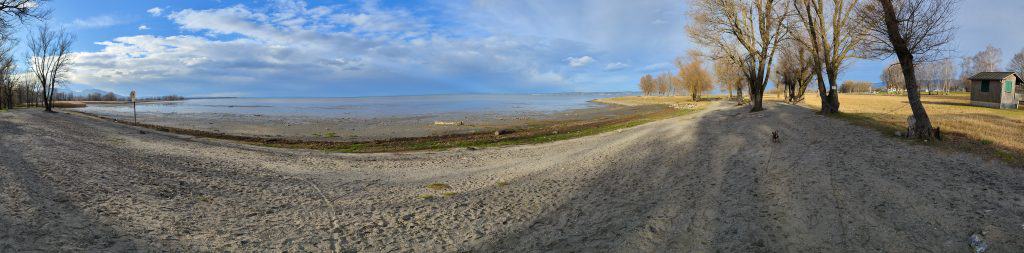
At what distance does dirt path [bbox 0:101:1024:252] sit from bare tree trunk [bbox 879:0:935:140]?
0.77 metres

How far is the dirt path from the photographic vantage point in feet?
19.0

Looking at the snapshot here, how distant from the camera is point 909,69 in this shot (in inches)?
488

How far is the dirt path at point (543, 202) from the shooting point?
5.79 meters

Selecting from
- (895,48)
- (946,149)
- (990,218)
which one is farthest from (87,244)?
(895,48)

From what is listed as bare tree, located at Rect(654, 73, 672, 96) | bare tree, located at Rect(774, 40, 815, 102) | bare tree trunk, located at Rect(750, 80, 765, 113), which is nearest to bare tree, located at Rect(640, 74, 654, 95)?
bare tree, located at Rect(654, 73, 672, 96)

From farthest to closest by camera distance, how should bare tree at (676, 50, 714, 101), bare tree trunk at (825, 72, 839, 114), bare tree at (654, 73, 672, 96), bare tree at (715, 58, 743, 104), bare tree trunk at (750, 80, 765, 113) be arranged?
bare tree at (654, 73, 672, 96) < bare tree at (676, 50, 714, 101) < bare tree at (715, 58, 743, 104) < bare tree trunk at (750, 80, 765, 113) < bare tree trunk at (825, 72, 839, 114)

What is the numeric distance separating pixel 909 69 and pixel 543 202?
1150cm

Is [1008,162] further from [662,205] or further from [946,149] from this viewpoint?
[662,205]

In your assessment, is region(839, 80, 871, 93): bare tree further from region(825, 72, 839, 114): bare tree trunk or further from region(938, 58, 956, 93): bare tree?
region(825, 72, 839, 114): bare tree trunk

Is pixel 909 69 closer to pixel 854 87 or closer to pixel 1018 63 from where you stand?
pixel 1018 63

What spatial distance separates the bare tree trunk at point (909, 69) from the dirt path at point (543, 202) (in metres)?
0.77

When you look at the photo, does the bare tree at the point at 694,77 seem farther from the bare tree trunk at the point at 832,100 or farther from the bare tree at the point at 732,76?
the bare tree trunk at the point at 832,100

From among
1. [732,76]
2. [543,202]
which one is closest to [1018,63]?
[732,76]

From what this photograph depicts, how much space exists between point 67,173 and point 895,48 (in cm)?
2003
